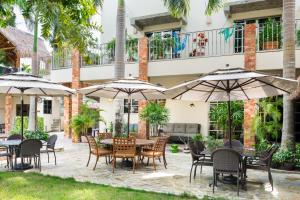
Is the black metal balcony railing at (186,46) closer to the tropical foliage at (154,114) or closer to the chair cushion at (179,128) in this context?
the tropical foliage at (154,114)

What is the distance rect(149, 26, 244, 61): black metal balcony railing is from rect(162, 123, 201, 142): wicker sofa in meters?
3.80

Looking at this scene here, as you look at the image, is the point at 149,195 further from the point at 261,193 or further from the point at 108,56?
the point at 108,56

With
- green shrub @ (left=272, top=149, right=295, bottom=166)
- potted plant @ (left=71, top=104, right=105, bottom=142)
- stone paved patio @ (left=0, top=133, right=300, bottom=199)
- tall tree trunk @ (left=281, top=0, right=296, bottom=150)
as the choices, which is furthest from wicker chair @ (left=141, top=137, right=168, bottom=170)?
potted plant @ (left=71, top=104, right=105, bottom=142)

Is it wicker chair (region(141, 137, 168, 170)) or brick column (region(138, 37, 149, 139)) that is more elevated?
brick column (region(138, 37, 149, 139))

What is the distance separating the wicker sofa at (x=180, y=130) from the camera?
1554 centimetres

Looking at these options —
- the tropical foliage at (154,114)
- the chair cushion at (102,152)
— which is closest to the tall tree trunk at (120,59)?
the tropical foliage at (154,114)

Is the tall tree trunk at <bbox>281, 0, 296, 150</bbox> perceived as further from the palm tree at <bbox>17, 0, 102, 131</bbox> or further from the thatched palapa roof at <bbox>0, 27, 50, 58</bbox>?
the thatched palapa roof at <bbox>0, 27, 50, 58</bbox>

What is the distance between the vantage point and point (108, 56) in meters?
15.5

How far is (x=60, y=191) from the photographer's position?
627 cm

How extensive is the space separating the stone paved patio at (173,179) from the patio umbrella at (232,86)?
1.49 m

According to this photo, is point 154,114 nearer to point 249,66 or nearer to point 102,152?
point 249,66

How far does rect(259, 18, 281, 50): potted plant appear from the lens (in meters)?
11.9

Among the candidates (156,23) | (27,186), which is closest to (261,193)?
(27,186)

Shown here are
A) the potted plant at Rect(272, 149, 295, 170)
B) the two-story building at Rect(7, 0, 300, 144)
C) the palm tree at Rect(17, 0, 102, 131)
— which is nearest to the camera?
the palm tree at Rect(17, 0, 102, 131)
